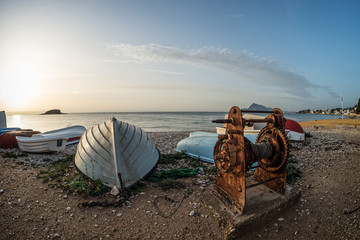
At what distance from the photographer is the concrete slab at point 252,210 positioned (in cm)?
343

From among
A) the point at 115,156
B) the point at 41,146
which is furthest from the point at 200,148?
the point at 41,146

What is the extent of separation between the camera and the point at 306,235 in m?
3.51

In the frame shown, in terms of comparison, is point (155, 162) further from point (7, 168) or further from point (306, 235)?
point (7, 168)

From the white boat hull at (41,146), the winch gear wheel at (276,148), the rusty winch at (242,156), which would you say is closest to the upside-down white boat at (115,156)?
the rusty winch at (242,156)

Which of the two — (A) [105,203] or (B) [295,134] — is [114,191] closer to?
(A) [105,203]

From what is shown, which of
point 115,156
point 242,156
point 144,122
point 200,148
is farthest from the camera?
point 144,122

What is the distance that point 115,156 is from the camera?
17.6 ft

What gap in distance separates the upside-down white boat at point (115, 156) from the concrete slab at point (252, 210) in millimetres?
2289

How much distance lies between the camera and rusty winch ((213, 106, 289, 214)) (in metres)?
3.56

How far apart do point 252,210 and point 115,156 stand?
3754 mm

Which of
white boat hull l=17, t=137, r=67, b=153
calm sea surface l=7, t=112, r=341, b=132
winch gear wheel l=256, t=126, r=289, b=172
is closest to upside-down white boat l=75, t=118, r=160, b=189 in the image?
winch gear wheel l=256, t=126, r=289, b=172

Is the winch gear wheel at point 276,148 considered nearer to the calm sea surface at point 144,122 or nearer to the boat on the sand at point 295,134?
the boat on the sand at point 295,134

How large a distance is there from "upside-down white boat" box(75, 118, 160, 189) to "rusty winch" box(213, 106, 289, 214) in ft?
8.20

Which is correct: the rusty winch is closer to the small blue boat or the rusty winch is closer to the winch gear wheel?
the winch gear wheel
